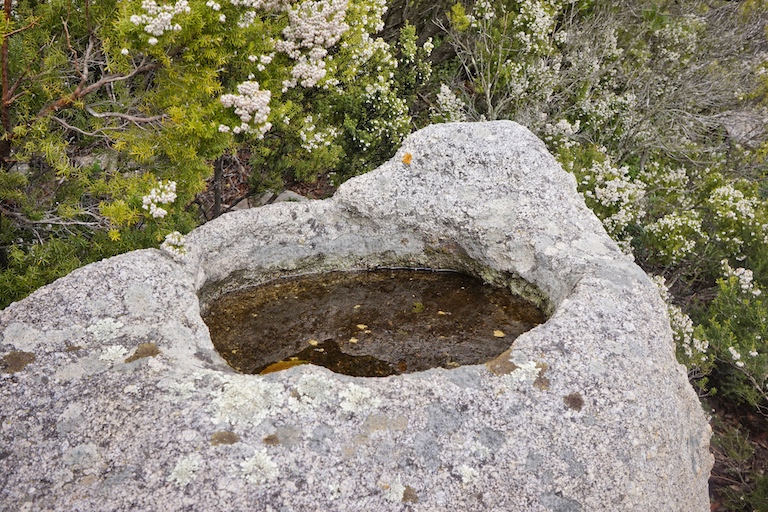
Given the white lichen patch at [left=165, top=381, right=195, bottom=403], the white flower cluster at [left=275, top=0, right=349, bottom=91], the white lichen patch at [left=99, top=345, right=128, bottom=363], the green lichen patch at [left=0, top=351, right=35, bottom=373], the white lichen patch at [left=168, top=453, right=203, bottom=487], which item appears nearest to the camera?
the white lichen patch at [left=168, top=453, right=203, bottom=487]

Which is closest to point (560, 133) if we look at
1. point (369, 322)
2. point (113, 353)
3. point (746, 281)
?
point (746, 281)

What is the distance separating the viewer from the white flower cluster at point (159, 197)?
3674 mm

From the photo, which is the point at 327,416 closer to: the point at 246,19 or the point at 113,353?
the point at 113,353

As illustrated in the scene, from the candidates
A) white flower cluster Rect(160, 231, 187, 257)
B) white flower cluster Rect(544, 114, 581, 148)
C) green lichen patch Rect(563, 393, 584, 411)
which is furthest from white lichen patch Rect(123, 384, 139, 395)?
white flower cluster Rect(544, 114, 581, 148)

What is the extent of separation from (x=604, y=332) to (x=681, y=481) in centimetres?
85

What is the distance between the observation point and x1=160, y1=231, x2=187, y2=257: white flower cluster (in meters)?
3.99

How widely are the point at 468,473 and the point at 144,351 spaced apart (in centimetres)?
172

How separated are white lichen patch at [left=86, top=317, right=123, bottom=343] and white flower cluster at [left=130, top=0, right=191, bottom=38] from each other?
153 centimetres

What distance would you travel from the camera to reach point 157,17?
3385mm

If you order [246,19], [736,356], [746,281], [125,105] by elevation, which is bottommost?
[736,356]

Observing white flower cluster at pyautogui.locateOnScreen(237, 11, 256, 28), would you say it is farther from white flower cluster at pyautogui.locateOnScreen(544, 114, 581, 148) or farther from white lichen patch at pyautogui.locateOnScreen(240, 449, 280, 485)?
white flower cluster at pyautogui.locateOnScreen(544, 114, 581, 148)

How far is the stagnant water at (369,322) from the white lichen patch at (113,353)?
2.94ft

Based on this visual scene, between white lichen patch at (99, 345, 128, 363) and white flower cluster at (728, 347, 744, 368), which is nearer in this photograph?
white lichen patch at (99, 345, 128, 363)

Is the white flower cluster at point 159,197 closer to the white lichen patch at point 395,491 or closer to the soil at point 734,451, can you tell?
the white lichen patch at point 395,491
